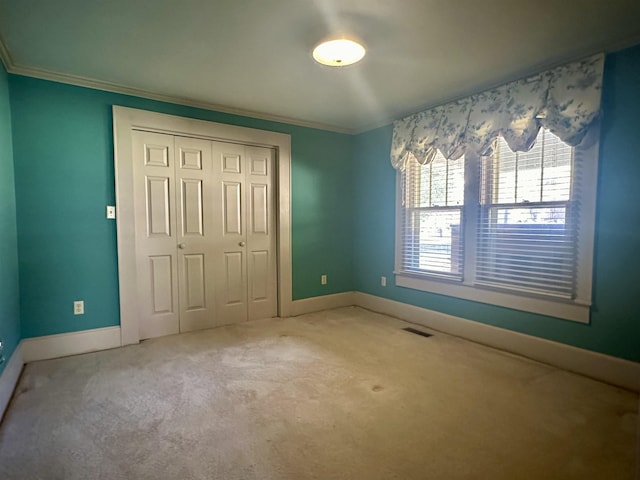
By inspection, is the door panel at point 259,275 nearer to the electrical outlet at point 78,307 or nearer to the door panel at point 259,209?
the door panel at point 259,209

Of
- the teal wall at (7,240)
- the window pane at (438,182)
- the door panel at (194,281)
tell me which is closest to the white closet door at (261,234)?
the door panel at (194,281)

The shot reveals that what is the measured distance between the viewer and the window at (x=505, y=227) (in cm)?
250

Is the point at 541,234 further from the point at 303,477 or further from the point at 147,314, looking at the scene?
the point at 147,314

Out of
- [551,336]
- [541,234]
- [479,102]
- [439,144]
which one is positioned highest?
[479,102]

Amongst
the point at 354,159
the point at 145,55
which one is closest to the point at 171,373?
the point at 145,55

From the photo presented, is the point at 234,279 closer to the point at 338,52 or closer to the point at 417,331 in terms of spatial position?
the point at 417,331

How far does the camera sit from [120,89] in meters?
2.99

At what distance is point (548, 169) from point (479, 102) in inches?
34.8

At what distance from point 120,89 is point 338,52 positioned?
204 centimetres

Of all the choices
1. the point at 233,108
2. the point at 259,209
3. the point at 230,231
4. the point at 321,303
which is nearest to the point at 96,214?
the point at 230,231

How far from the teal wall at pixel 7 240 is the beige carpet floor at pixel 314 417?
1.32ft

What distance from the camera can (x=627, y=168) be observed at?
2.28 metres

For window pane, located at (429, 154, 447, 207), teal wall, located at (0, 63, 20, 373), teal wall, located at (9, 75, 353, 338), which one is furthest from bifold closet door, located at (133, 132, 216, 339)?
window pane, located at (429, 154, 447, 207)

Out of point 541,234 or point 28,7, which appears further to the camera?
point 541,234
